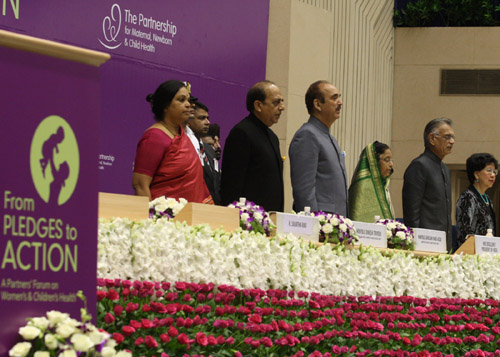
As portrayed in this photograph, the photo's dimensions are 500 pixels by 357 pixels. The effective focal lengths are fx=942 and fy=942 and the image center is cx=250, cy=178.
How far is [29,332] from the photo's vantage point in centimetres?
167

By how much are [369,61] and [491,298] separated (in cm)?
586

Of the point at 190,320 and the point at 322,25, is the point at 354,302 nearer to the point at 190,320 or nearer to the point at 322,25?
the point at 190,320

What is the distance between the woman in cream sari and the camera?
4891 millimetres

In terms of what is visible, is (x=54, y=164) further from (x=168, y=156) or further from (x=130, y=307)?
(x=168, y=156)

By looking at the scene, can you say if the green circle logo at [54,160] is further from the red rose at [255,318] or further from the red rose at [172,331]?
the red rose at [255,318]

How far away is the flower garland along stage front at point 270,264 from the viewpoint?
8.77 ft

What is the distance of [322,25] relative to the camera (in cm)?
873

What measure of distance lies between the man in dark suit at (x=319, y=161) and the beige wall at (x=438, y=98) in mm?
6365

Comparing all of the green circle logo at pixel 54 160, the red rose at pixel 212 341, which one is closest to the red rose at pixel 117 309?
the red rose at pixel 212 341

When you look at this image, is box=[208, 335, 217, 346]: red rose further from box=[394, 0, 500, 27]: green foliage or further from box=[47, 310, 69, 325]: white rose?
box=[394, 0, 500, 27]: green foliage

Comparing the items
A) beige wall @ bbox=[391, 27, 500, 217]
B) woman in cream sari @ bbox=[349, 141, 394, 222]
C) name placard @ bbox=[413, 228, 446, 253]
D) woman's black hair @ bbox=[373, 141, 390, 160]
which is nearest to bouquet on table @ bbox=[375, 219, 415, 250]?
name placard @ bbox=[413, 228, 446, 253]

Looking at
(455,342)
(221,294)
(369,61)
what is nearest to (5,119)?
(221,294)

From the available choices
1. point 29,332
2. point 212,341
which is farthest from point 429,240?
point 29,332

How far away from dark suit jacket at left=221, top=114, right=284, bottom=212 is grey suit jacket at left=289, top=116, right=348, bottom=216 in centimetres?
10
